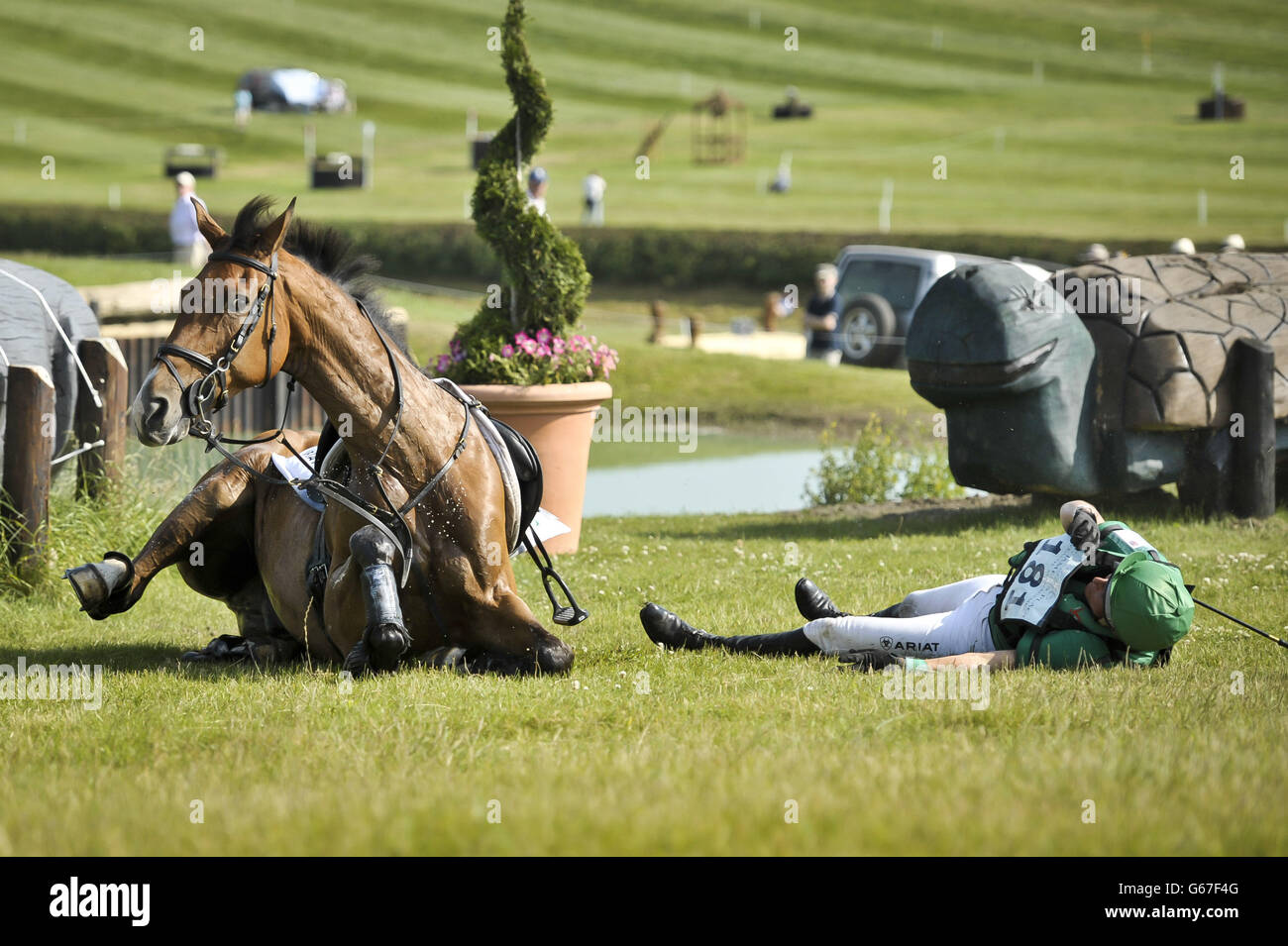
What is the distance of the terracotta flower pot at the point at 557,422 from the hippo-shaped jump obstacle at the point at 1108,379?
2.31m

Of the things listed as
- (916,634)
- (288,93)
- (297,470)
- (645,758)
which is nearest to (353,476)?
(297,470)

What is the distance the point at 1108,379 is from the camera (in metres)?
10.3

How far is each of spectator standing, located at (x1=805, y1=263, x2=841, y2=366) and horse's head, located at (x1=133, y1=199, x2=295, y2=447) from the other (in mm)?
18887

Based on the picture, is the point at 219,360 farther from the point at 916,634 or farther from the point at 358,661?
the point at 916,634

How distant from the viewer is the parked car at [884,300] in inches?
929

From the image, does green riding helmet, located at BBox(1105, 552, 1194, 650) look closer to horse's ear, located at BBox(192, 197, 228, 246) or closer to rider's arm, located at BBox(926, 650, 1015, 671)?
rider's arm, located at BBox(926, 650, 1015, 671)

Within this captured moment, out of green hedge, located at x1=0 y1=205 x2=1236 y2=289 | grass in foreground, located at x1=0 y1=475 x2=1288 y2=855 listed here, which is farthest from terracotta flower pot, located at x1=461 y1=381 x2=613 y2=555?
green hedge, located at x1=0 y1=205 x2=1236 y2=289

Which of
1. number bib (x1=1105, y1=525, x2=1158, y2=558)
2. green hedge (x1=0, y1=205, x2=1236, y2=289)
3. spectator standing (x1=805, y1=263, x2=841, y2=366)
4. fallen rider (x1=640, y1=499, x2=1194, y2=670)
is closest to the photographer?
fallen rider (x1=640, y1=499, x2=1194, y2=670)


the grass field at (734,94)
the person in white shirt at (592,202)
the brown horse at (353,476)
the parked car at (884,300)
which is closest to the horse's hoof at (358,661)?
the brown horse at (353,476)

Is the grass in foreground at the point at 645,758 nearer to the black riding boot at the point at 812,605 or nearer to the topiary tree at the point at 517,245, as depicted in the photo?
the black riding boot at the point at 812,605

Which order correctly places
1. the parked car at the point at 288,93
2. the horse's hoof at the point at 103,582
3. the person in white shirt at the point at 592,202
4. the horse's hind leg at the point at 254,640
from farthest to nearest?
the parked car at the point at 288,93 < the person in white shirt at the point at 592,202 < the horse's hind leg at the point at 254,640 < the horse's hoof at the point at 103,582

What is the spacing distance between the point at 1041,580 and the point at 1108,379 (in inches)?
188

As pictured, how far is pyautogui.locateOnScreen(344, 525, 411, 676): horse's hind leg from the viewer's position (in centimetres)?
546
